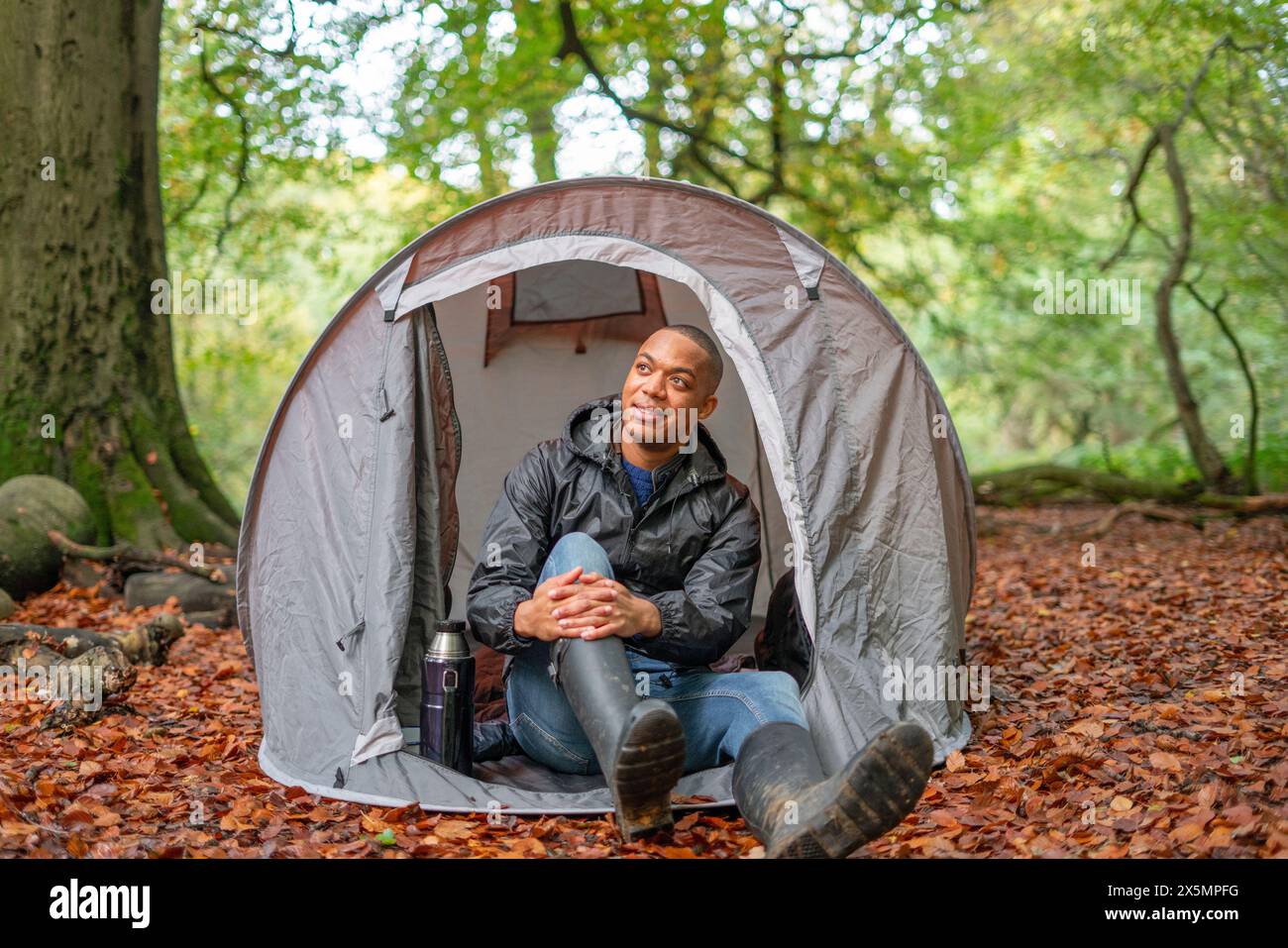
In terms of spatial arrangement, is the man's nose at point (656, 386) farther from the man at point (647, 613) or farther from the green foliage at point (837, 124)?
the green foliage at point (837, 124)

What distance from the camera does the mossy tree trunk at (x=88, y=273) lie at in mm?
5680

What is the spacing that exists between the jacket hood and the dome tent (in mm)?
198

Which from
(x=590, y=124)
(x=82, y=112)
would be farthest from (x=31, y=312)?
(x=590, y=124)

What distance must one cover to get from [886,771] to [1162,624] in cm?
322

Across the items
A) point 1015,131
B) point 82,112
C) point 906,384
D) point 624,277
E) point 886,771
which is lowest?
point 886,771

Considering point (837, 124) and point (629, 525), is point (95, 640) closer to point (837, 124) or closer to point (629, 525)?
point (629, 525)

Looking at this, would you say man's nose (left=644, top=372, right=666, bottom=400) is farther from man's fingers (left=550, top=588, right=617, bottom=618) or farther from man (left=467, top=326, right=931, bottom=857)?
man's fingers (left=550, top=588, right=617, bottom=618)

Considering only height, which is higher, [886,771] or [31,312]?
[31,312]

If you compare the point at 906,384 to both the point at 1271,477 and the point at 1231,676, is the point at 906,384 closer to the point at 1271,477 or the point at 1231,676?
the point at 1231,676

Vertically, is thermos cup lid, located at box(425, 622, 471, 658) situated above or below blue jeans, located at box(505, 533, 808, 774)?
above

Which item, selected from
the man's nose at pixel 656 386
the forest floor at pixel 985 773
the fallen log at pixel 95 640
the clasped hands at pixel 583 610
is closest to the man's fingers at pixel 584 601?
the clasped hands at pixel 583 610

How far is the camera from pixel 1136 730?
3.30 meters

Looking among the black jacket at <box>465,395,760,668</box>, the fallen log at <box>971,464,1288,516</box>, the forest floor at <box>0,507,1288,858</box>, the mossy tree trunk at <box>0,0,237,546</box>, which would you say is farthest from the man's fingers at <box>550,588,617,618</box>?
the fallen log at <box>971,464,1288,516</box>

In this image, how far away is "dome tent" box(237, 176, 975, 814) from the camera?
3.09 m
